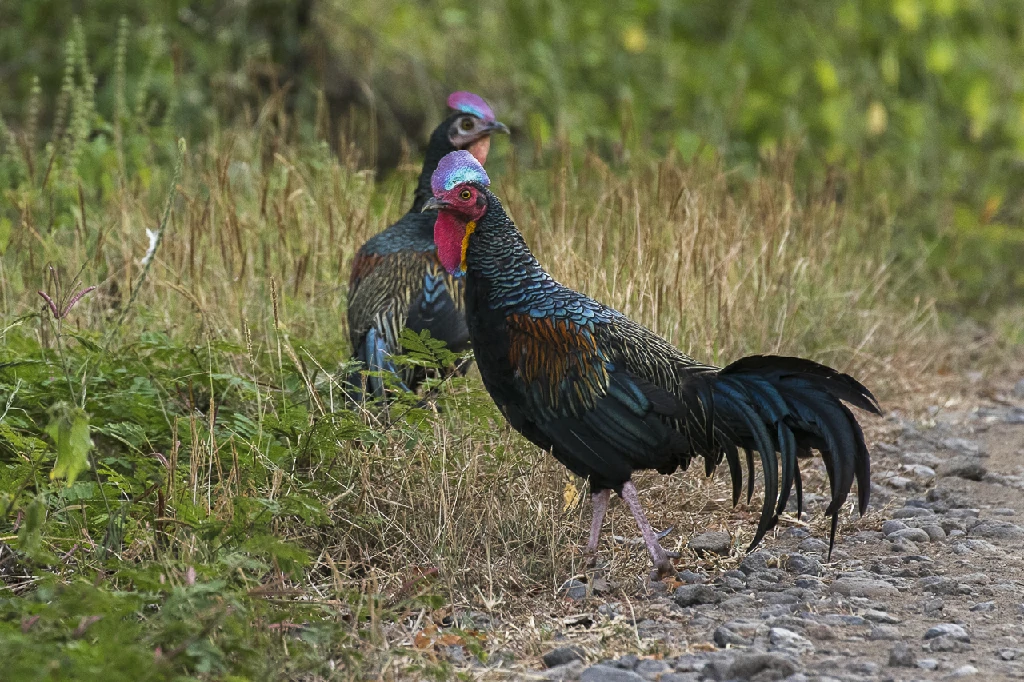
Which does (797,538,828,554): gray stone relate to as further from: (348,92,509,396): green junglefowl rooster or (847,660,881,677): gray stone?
(348,92,509,396): green junglefowl rooster

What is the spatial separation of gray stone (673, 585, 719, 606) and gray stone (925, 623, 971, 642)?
2.25 feet

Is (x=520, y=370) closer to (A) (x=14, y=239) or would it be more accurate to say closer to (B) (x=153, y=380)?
(B) (x=153, y=380)

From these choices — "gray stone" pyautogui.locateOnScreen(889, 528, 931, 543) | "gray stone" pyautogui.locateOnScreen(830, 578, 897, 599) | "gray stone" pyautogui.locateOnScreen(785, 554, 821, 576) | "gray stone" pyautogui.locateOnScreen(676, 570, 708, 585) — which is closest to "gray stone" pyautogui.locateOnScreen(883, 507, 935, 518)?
"gray stone" pyautogui.locateOnScreen(889, 528, 931, 543)

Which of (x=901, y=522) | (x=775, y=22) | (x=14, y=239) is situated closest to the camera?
(x=901, y=522)

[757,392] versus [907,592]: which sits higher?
[757,392]

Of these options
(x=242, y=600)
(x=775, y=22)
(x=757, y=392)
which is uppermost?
(x=775, y=22)

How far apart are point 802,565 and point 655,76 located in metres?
7.97

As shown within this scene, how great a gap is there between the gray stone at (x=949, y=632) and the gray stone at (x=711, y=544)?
0.95 metres

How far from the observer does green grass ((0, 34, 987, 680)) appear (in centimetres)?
326

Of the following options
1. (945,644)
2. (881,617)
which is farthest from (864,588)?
(945,644)

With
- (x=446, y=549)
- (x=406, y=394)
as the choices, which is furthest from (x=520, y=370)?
(x=446, y=549)

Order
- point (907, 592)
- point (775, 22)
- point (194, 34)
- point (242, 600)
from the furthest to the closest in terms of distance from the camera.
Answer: point (775, 22) → point (194, 34) → point (907, 592) → point (242, 600)

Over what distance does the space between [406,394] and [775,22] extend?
27.2 ft

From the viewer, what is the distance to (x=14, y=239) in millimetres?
6152
